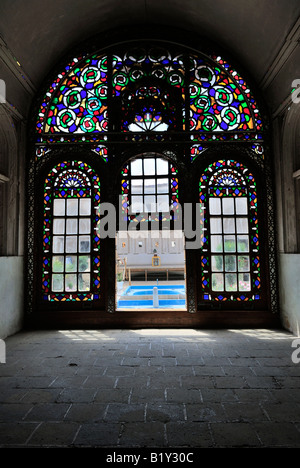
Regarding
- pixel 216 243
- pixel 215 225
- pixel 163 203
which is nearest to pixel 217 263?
pixel 216 243

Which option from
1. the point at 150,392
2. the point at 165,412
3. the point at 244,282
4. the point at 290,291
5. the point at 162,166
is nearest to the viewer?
the point at 165,412

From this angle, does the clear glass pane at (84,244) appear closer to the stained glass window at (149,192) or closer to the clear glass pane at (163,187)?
the stained glass window at (149,192)

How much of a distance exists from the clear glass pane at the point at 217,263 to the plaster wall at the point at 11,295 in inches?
125

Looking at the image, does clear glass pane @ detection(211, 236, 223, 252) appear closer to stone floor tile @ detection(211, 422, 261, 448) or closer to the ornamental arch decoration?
the ornamental arch decoration

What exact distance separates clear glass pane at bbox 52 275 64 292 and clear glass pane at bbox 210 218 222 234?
2684 millimetres

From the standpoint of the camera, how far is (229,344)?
4.31 meters

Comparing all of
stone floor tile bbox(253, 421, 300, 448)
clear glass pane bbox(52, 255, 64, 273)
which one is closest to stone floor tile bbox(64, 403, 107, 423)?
stone floor tile bbox(253, 421, 300, 448)

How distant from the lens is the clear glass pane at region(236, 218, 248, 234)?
5.48 meters

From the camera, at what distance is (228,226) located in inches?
216

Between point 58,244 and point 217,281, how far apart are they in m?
2.78

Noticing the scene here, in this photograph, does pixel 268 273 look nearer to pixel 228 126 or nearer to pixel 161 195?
pixel 161 195

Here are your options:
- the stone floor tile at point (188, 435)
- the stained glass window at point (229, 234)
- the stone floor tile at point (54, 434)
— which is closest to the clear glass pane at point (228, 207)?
the stained glass window at point (229, 234)

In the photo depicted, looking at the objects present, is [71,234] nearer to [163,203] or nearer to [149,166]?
[163,203]
